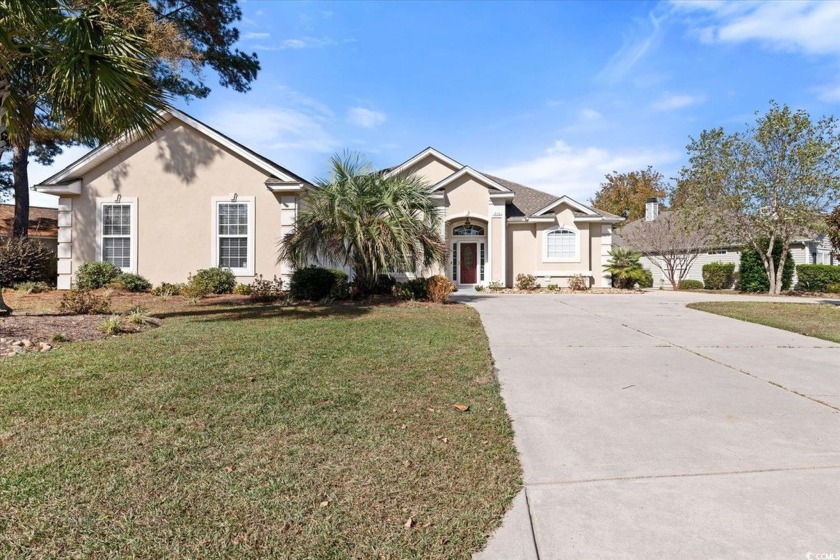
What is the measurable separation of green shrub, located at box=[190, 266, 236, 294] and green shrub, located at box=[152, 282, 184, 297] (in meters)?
0.57

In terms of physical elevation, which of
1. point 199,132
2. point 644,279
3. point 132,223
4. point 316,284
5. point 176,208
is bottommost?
point 316,284

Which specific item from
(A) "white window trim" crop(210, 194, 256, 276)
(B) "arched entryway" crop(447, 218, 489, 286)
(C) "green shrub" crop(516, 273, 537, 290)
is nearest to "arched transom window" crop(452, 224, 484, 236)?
(B) "arched entryway" crop(447, 218, 489, 286)

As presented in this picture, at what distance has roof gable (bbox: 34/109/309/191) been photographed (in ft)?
49.1

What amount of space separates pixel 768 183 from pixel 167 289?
78.4 feet

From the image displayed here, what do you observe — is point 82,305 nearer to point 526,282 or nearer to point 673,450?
point 673,450

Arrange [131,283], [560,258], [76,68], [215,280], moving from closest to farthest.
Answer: [76,68]
[215,280]
[131,283]
[560,258]

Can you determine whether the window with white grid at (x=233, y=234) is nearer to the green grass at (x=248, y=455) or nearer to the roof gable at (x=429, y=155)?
the roof gable at (x=429, y=155)

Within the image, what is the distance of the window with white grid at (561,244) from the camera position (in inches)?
831

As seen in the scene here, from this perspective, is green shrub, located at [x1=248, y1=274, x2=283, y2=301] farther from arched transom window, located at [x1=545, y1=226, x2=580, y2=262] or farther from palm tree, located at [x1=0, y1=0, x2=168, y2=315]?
arched transom window, located at [x1=545, y1=226, x2=580, y2=262]

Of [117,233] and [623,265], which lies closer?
[117,233]

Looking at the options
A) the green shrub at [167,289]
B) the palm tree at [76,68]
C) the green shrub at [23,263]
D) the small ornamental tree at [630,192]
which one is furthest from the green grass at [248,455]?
the small ornamental tree at [630,192]

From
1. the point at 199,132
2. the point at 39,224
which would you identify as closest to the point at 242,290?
the point at 199,132

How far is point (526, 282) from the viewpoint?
20281mm

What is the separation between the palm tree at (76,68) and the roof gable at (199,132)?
6.25 m
